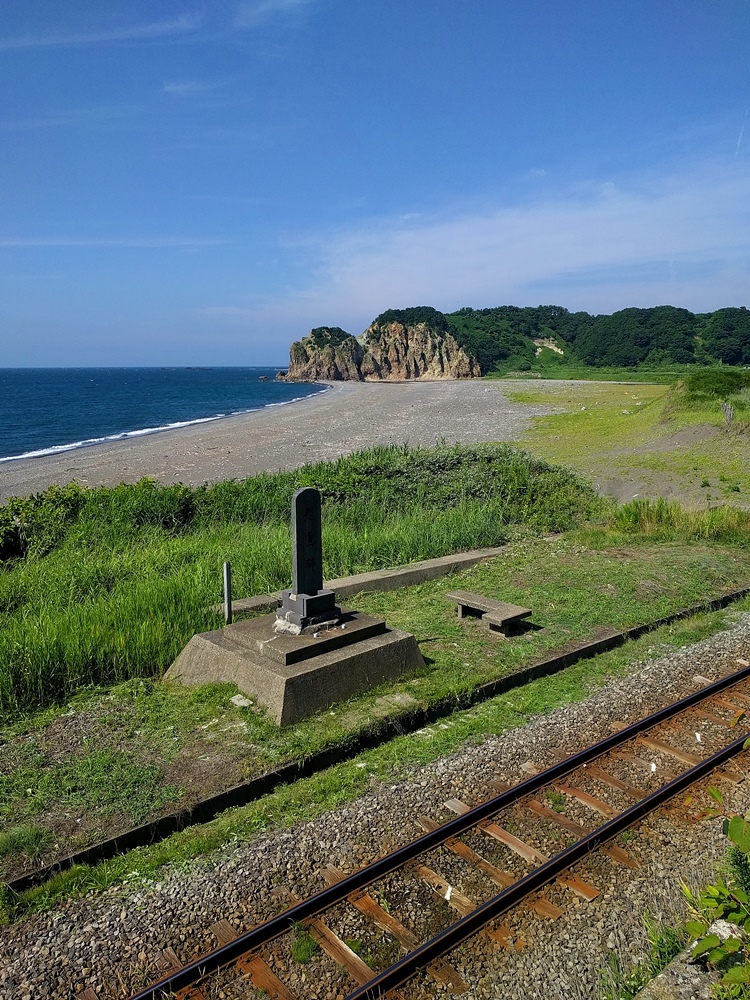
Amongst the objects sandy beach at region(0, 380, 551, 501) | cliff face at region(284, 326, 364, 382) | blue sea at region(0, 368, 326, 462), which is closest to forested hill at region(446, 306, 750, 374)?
cliff face at region(284, 326, 364, 382)

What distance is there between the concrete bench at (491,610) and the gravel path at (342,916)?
10.6ft

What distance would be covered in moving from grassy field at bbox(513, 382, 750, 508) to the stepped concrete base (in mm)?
14035

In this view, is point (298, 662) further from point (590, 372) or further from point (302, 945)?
point (590, 372)

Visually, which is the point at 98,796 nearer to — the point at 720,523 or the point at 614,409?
the point at 720,523

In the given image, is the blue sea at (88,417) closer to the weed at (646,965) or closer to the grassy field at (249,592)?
the grassy field at (249,592)

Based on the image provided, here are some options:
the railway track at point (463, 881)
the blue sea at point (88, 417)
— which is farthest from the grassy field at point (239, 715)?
the blue sea at point (88, 417)

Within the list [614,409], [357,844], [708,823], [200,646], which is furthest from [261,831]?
[614,409]

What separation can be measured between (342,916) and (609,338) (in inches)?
5332

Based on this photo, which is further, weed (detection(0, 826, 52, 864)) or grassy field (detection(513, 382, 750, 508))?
grassy field (detection(513, 382, 750, 508))

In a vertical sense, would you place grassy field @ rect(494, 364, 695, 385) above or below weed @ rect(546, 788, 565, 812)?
above

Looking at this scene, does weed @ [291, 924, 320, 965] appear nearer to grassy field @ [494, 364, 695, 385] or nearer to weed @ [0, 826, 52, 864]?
weed @ [0, 826, 52, 864]

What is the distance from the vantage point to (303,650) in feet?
24.6

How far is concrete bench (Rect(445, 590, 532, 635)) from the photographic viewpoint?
31.6 feet

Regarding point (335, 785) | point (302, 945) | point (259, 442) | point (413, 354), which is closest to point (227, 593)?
point (335, 785)
